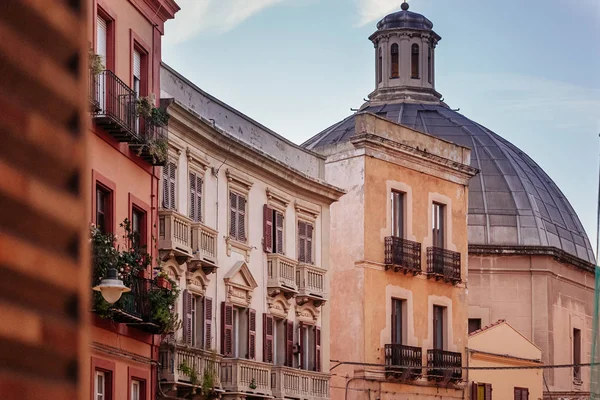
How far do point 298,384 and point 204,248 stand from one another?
6401 mm

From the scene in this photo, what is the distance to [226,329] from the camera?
1377 inches

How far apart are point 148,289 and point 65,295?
26.7 meters

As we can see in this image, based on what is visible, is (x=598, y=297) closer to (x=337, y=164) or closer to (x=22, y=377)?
(x=22, y=377)

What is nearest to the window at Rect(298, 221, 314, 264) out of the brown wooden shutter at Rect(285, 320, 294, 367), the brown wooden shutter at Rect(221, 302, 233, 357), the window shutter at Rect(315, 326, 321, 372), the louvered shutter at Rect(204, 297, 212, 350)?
the window shutter at Rect(315, 326, 321, 372)

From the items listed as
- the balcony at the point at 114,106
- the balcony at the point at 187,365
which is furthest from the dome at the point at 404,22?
the balcony at the point at 114,106

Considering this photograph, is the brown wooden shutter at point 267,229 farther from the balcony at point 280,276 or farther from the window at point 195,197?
the window at point 195,197

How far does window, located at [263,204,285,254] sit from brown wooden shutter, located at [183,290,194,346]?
4906 millimetres

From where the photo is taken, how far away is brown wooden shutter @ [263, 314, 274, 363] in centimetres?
3719

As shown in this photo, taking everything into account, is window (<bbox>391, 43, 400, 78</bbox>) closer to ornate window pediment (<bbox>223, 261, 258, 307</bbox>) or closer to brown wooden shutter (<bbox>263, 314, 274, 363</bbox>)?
brown wooden shutter (<bbox>263, 314, 274, 363</bbox>)

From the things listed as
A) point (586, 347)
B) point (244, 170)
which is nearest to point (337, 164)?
point (244, 170)

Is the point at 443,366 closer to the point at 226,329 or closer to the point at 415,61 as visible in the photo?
the point at 226,329

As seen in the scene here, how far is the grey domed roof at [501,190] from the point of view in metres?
60.3

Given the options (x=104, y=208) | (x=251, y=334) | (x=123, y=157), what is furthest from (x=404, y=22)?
(x=104, y=208)

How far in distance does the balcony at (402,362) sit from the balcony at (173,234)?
13.7 meters
